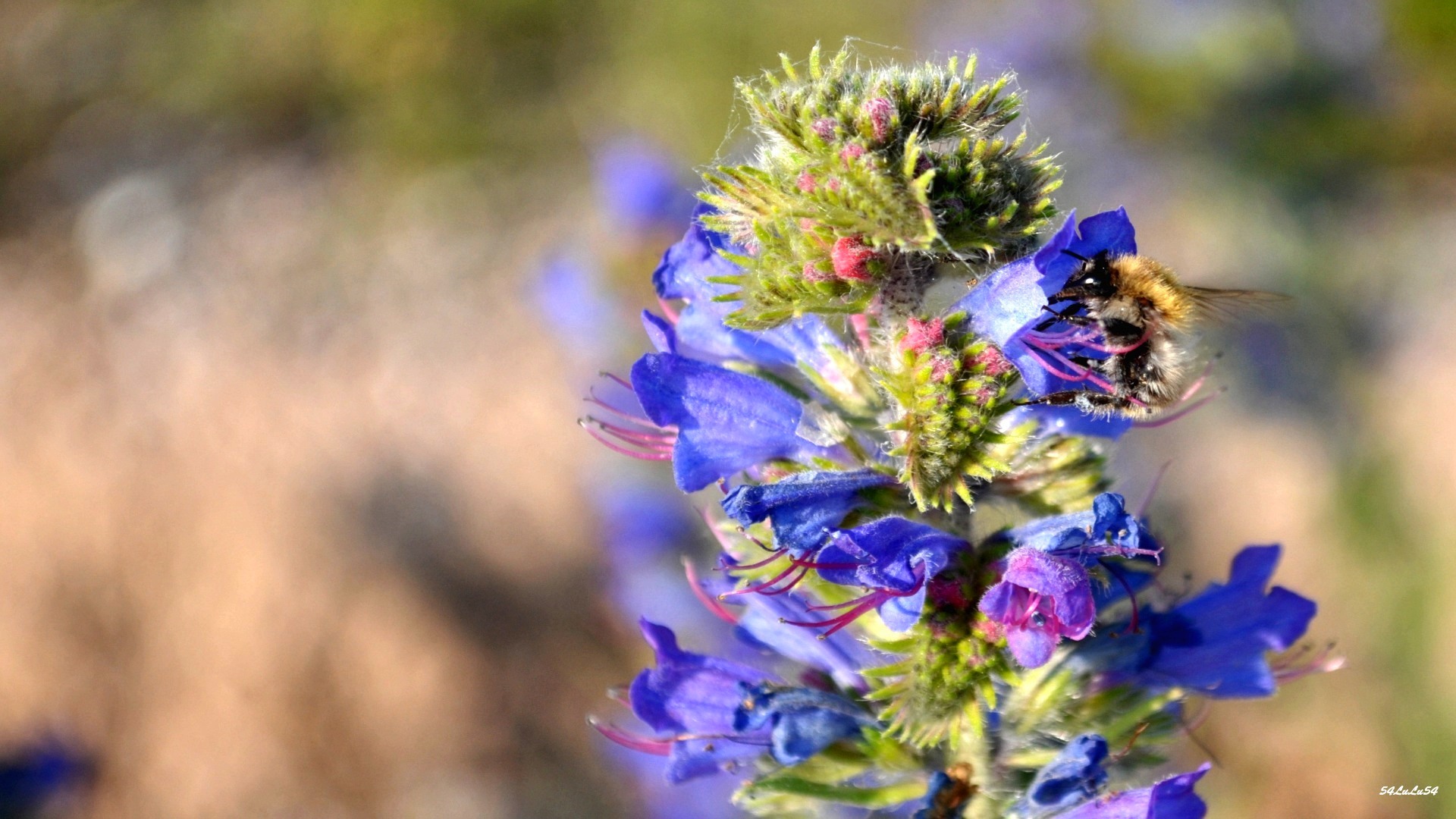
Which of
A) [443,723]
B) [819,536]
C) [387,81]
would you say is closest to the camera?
[819,536]

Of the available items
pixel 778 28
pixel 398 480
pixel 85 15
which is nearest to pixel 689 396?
pixel 398 480

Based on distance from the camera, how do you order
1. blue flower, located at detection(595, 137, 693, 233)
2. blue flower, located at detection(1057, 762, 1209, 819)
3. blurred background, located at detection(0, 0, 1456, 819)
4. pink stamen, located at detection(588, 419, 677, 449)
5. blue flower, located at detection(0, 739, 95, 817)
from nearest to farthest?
1. blue flower, located at detection(1057, 762, 1209, 819)
2. pink stamen, located at detection(588, 419, 677, 449)
3. blue flower, located at detection(0, 739, 95, 817)
4. blue flower, located at detection(595, 137, 693, 233)
5. blurred background, located at detection(0, 0, 1456, 819)

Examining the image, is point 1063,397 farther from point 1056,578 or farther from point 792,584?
point 792,584

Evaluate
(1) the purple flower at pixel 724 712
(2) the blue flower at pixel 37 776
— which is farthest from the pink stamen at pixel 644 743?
(2) the blue flower at pixel 37 776

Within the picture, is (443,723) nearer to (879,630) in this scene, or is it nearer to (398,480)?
(398,480)

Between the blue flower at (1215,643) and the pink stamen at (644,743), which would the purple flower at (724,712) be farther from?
the blue flower at (1215,643)

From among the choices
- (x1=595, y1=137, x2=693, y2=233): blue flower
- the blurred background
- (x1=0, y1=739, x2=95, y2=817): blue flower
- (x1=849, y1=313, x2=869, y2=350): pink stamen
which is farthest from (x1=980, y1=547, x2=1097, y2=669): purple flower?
(x1=0, y1=739, x2=95, y2=817): blue flower

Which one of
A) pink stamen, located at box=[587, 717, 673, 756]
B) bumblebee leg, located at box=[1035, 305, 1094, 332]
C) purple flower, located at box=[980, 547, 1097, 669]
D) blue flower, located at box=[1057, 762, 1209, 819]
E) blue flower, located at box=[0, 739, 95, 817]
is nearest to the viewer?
purple flower, located at box=[980, 547, 1097, 669]

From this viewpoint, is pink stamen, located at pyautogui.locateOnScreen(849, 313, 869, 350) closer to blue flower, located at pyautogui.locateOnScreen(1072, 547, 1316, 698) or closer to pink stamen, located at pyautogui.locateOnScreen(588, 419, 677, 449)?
pink stamen, located at pyautogui.locateOnScreen(588, 419, 677, 449)
